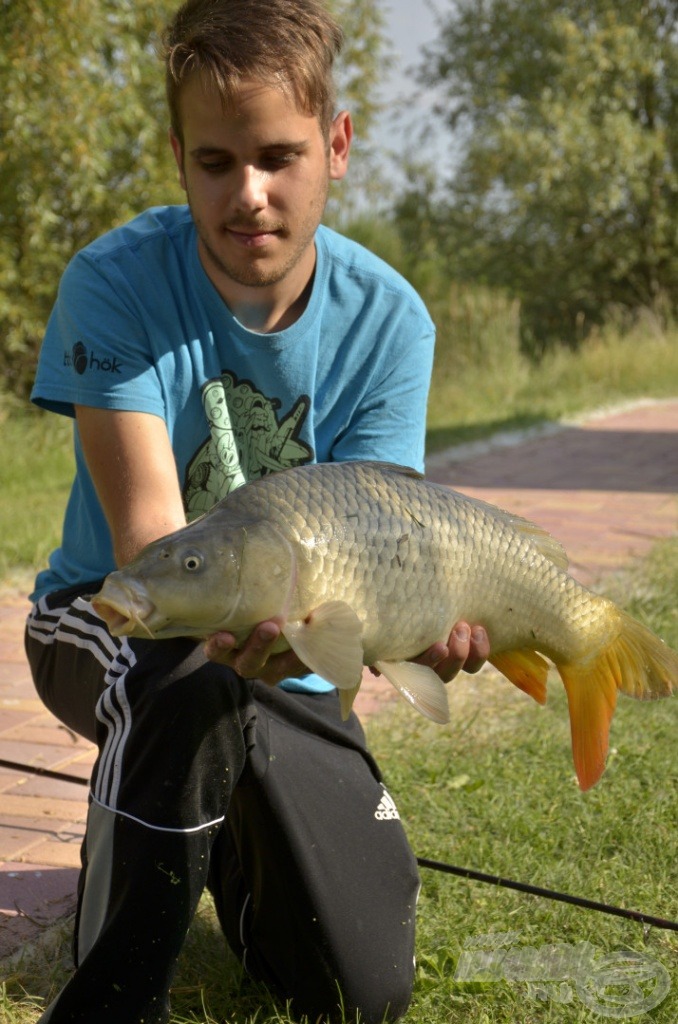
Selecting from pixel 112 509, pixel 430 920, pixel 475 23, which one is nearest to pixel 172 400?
pixel 112 509

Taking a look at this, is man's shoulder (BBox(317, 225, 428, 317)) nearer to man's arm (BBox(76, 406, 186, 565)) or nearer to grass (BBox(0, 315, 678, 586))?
man's arm (BBox(76, 406, 186, 565))

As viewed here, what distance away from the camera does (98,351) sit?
2.18 metres

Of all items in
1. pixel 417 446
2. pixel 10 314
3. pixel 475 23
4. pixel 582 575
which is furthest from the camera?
pixel 475 23

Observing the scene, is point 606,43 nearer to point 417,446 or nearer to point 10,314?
point 10,314

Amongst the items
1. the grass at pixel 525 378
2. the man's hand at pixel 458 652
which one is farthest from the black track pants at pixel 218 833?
the grass at pixel 525 378

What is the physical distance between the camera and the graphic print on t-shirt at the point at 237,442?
227 centimetres

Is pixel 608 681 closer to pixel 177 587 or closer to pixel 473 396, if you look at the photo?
pixel 177 587

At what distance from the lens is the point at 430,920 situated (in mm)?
2291

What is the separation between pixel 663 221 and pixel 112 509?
1947cm

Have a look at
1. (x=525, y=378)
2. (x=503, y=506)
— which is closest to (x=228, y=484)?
(x=503, y=506)

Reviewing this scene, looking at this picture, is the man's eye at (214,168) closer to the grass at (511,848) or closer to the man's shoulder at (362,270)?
the man's shoulder at (362,270)

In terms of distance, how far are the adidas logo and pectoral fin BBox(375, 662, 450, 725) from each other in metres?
0.40

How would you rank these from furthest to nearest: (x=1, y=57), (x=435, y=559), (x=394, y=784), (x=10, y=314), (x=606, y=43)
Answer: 1. (x=606, y=43)
2. (x=10, y=314)
3. (x=1, y=57)
4. (x=394, y=784)
5. (x=435, y=559)

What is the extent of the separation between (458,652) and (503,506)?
3884 millimetres
